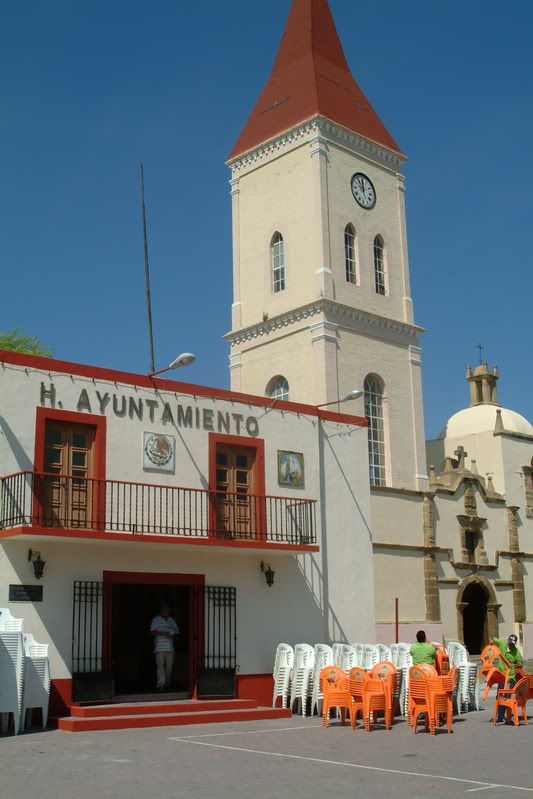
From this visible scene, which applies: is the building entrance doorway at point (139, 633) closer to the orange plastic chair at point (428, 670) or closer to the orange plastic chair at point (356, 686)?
the orange plastic chair at point (356, 686)

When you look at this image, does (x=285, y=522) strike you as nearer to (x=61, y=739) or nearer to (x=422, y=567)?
(x=61, y=739)

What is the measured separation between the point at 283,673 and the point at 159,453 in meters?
4.89

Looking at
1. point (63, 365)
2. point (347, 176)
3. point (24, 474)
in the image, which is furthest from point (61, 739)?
point (347, 176)

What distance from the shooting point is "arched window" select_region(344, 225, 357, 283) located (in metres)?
32.7

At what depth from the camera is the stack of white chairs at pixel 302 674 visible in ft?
59.7

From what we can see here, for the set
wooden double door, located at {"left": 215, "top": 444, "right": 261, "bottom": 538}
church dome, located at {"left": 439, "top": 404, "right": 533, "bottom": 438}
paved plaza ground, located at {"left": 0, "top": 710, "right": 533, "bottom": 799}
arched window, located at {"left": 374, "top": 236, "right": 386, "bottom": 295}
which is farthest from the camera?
church dome, located at {"left": 439, "top": 404, "right": 533, "bottom": 438}

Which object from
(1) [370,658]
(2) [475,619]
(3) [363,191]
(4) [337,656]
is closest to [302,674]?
→ (4) [337,656]

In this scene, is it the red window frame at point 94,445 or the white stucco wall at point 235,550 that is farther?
the red window frame at point 94,445

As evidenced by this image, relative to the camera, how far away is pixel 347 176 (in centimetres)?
3331

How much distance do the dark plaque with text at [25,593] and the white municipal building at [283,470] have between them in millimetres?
34

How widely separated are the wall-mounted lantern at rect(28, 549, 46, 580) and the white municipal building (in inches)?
3.0

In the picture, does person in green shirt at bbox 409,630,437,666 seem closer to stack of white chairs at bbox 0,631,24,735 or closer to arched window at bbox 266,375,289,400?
stack of white chairs at bbox 0,631,24,735

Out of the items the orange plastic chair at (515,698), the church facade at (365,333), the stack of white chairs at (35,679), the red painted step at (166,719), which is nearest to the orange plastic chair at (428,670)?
the orange plastic chair at (515,698)

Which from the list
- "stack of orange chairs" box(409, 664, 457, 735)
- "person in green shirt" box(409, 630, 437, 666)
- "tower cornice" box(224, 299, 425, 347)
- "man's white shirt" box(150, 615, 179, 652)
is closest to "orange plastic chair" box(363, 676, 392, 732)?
"stack of orange chairs" box(409, 664, 457, 735)
